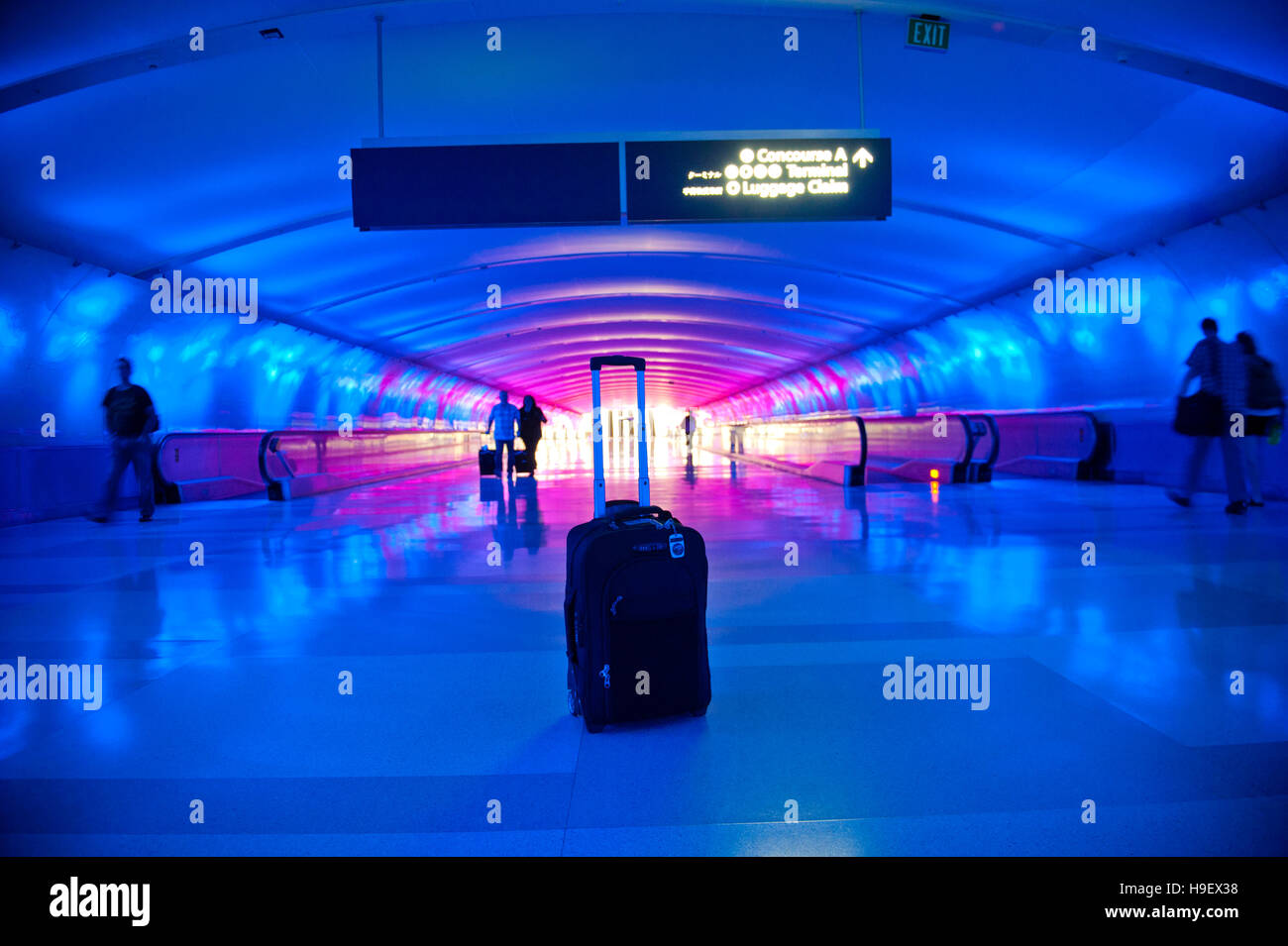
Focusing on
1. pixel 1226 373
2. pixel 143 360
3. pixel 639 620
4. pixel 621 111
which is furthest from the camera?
pixel 143 360

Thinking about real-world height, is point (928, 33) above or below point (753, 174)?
above

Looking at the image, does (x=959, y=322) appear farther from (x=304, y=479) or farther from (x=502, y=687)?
(x=502, y=687)

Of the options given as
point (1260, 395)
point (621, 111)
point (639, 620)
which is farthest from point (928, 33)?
point (639, 620)

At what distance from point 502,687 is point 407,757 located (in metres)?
0.75

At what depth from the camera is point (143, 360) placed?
13992 mm

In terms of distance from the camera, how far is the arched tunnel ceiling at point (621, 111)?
6.96 metres

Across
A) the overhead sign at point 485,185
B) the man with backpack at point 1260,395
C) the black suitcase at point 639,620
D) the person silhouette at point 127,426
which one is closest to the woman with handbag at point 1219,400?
the man with backpack at point 1260,395

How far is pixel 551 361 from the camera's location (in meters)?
35.2

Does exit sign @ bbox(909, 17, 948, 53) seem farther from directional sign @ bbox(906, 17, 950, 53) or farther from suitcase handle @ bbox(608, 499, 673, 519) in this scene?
suitcase handle @ bbox(608, 499, 673, 519)

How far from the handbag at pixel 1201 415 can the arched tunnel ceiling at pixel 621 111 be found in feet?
8.43

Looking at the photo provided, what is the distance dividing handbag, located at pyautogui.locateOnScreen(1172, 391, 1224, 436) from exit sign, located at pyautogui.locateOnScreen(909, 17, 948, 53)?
15.9ft

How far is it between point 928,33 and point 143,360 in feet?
41.4

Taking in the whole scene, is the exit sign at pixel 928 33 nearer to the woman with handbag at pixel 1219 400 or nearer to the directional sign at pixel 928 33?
the directional sign at pixel 928 33

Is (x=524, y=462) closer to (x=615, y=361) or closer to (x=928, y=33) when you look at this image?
(x=615, y=361)
